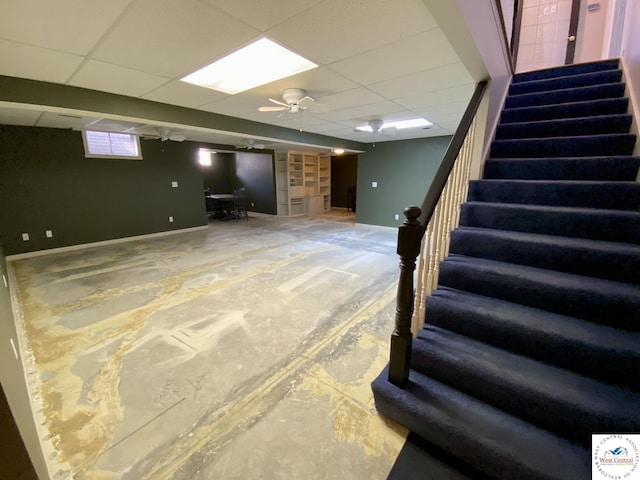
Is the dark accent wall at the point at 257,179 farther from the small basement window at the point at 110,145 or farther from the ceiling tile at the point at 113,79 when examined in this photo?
the ceiling tile at the point at 113,79

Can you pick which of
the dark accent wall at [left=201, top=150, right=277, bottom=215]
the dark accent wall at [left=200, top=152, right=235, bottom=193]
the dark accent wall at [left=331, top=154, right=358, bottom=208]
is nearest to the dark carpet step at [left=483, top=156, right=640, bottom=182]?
the dark accent wall at [left=201, top=150, right=277, bottom=215]

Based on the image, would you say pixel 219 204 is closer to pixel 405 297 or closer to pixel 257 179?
pixel 257 179

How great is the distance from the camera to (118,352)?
218 centimetres

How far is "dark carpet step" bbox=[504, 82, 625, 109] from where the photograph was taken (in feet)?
8.18

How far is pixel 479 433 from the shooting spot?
1.19 m

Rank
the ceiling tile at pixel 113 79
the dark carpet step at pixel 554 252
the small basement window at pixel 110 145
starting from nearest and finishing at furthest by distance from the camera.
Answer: the dark carpet step at pixel 554 252 → the ceiling tile at pixel 113 79 → the small basement window at pixel 110 145

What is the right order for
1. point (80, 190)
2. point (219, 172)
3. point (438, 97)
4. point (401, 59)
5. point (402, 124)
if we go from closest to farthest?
point (401, 59) < point (438, 97) < point (402, 124) < point (80, 190) < point (219, 172)

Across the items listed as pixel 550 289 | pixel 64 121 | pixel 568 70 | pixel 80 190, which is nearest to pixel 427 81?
pixel 568 70

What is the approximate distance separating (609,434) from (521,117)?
113 inches

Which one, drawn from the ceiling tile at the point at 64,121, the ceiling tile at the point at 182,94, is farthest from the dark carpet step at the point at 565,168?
the ceiling tile at the point at 64,121

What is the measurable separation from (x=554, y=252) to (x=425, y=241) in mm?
832

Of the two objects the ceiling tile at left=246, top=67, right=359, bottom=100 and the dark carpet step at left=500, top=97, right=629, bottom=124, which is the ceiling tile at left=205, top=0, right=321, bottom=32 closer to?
the ceiling tile at left=246, top=67, right=359, bottom=100

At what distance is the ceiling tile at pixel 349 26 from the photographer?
1.55 m

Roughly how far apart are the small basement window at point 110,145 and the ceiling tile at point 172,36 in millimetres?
4232
